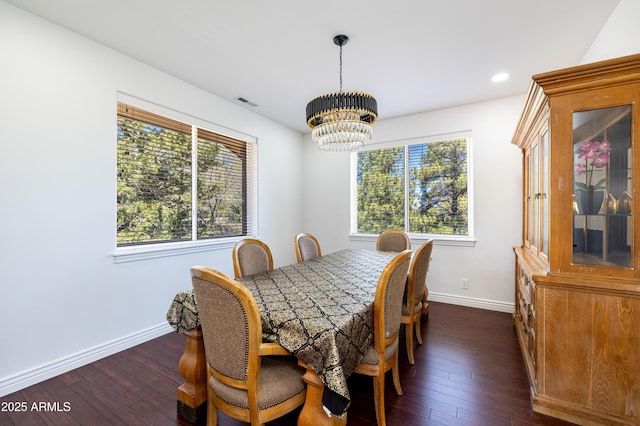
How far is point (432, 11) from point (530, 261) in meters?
2.07

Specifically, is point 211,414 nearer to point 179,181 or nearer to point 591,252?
point 591,252

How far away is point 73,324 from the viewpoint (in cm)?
229

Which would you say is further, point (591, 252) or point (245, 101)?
point (245, 101)

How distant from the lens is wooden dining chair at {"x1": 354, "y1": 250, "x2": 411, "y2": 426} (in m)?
1.48

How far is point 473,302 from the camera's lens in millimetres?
3680

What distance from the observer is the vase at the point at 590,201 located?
1.60m

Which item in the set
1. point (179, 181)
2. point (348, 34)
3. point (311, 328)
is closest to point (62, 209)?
point (179, 181)

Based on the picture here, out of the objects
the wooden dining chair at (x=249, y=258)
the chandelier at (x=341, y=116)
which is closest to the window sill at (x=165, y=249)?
the wooden dining chair at (x=249, y=258)

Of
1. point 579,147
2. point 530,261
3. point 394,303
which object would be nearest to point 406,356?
point 394,303

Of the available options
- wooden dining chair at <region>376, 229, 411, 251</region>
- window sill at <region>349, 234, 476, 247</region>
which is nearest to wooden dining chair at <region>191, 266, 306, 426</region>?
wooden dining chair at <region>376, 229, 411, 251</region>

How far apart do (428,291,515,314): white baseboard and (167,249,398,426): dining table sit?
206 cm

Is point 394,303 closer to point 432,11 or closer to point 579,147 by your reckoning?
point 579,147

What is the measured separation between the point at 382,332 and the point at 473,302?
2.80m

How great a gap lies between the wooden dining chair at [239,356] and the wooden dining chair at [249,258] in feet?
3.29
